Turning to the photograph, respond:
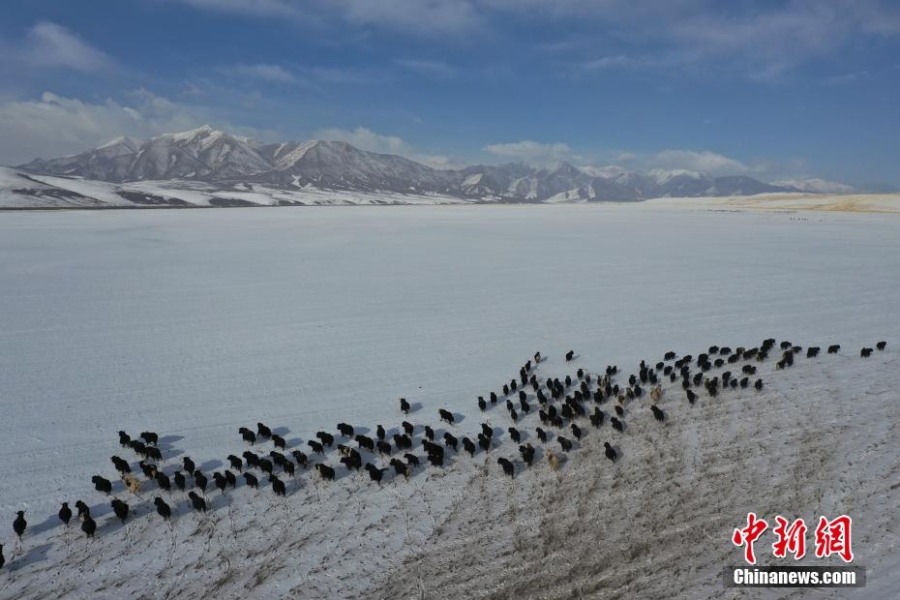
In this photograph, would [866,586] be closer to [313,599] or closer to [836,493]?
[836,493]

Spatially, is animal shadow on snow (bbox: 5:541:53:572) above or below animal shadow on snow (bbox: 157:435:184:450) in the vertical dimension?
below

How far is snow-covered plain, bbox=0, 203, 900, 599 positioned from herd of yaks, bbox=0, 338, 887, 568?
0.25 metres

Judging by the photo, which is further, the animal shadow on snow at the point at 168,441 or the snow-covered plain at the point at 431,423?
the animal shadow on snow at the point at 168,441

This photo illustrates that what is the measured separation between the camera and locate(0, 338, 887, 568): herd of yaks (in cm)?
845

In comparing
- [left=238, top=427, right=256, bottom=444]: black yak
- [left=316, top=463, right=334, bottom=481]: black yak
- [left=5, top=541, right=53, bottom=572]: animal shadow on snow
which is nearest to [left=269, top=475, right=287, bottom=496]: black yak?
[left=316, top=463, right=334, bottom=481]: black yak

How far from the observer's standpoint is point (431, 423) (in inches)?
433

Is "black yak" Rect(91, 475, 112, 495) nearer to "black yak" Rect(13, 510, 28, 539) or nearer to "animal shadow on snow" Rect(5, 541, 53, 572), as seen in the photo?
"black yak" Rect(13, 510, 28, 539)

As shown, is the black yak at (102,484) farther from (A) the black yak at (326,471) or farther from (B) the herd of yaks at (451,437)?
(A) the black yak at (326,471)

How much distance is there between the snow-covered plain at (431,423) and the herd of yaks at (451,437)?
0.25 meters

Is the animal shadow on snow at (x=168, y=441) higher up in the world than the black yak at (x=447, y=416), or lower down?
lower down

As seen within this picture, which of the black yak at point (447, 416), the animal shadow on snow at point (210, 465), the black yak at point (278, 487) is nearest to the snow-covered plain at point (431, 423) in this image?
the animal shadow on snow at point (210, 465)

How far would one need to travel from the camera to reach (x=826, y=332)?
16.5 meters

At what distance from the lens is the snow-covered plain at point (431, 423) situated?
6910 mm

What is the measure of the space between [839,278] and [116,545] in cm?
3058
